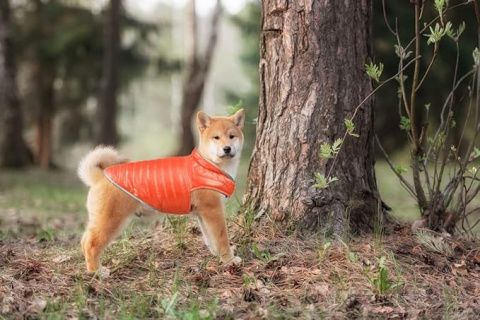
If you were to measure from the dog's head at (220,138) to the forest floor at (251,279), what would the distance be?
0.66 metres

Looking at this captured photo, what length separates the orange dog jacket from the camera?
4.21 metres

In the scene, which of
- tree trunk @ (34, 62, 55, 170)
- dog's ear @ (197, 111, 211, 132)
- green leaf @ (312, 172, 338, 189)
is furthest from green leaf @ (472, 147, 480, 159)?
A: tree trunk @ (34, 62, 55, 170)

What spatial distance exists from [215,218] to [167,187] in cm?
39

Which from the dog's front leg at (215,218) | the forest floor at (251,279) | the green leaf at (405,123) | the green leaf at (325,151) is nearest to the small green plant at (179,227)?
the forest floor at (251,279)

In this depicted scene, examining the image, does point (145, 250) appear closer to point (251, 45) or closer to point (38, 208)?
point (38, 208)

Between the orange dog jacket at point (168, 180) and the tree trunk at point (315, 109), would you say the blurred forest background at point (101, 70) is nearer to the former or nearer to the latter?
the tree trunk at point (315, 109)

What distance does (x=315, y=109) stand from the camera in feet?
15.3

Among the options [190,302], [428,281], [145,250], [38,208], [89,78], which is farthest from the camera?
[89,78]

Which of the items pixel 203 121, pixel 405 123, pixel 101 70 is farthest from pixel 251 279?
pixel 101 70

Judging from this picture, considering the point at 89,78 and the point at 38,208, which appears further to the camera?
the point at 89,78

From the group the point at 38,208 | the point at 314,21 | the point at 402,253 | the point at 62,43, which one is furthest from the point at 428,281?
the point at 62,43

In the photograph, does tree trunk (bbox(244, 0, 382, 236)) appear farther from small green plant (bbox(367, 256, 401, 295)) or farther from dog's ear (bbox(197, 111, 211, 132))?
small green plant (bbox(367, 256, 401, 295))

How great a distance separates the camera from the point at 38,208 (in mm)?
9352

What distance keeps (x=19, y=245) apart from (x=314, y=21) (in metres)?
3.05
